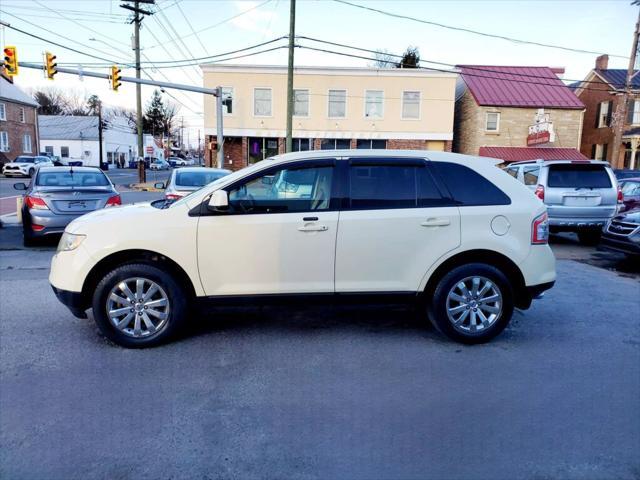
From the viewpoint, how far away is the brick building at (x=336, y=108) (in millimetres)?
29438

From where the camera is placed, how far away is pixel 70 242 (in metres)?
4.36

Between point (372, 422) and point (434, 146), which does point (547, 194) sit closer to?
point (372, 422)

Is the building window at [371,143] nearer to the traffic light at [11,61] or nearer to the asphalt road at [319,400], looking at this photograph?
the traffic light at [11,61]

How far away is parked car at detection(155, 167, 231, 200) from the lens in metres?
9.91

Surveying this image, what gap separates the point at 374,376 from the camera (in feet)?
12.9

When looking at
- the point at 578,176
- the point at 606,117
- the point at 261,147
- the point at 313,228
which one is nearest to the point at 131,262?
the point at 313,228

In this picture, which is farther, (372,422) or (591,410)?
(591,410)

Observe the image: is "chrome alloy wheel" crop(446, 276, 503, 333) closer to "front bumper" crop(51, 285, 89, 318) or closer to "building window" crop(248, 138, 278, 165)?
"front bumper" crop(51, 285, 89, 318)

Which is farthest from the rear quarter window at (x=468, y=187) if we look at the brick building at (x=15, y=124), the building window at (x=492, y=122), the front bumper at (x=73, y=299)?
the brick building at (x=15, y=124)

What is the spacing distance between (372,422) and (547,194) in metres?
8.41

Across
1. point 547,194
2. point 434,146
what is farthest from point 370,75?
point 547,194

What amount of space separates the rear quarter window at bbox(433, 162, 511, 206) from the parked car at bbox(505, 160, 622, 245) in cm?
608

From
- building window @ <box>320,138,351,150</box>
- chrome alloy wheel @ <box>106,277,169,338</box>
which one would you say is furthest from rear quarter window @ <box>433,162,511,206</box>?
building window @ <box>320,138,351,150</box>

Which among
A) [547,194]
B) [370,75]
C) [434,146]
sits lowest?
[547,194]
